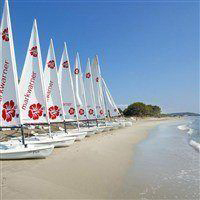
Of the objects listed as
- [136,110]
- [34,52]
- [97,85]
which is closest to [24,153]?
[34,52]

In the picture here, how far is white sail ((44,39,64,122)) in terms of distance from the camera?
21.3 meters

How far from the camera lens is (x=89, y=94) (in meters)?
34.3

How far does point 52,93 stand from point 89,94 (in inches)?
510

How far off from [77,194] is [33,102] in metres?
10.3

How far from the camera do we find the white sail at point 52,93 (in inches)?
838

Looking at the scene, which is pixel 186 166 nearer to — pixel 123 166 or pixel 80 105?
pixel 123 166

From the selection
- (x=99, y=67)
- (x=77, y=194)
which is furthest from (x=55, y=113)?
(x=99, y=67)

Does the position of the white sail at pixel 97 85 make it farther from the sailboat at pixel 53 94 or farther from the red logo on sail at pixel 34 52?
the red logo on sail at pixel 34 52

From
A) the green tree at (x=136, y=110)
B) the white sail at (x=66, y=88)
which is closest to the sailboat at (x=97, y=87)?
the white sail at (x=66, y=88)

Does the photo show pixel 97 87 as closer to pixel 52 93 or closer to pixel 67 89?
pixel 67 89

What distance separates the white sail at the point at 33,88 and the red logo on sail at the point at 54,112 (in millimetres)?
3237

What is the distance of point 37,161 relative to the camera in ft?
42.9

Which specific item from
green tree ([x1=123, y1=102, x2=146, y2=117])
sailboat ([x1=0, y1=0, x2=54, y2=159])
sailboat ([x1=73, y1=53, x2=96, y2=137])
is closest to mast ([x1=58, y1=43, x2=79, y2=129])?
sailboat ([x1=73, y1=53, x2=96, y2=137])

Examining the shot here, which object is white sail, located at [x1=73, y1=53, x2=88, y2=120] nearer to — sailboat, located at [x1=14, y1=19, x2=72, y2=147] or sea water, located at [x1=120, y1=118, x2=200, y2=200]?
sailboat, located at [x1=14, y1=19, x2=72, y2=147]
